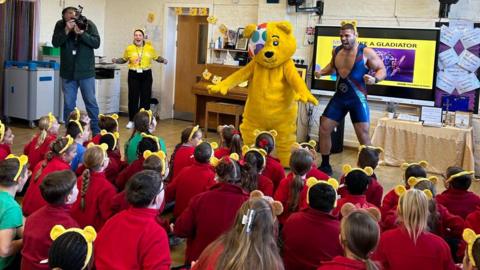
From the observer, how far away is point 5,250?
229cm

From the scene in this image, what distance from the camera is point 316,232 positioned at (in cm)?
230

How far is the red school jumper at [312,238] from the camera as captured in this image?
7.53 feet

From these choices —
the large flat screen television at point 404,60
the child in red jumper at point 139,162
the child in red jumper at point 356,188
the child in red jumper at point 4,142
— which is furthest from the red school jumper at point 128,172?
the large flat screen television at point 404,60

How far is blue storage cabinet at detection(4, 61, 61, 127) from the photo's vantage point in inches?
292

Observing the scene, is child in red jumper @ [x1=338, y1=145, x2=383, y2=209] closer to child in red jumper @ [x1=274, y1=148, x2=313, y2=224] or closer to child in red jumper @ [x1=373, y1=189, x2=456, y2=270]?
child in red jumper @ [x1=274, y1=148, x2=313, y2=224]

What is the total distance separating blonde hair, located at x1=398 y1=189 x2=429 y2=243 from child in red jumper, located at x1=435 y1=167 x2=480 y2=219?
0.86 m

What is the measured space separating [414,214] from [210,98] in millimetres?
6069

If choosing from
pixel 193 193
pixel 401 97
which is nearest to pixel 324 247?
pixel 193 193

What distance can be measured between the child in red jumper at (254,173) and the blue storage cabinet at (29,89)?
505cm

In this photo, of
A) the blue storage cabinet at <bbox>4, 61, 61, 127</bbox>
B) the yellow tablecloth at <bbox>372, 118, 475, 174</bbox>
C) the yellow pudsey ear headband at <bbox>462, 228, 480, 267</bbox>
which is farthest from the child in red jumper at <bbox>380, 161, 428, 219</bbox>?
the blue storage cabinet at <bbox>4, 61, 61, 127</bbox>

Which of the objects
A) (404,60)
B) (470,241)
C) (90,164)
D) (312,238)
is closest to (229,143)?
(90,164)

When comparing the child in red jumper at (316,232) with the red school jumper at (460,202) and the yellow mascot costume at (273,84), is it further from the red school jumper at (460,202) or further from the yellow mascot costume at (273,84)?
the yellow mascot costume at (273,84)

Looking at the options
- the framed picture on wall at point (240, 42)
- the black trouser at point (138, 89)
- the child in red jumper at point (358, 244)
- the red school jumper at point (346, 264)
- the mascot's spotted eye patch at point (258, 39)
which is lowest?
the red school jumper at point (346, 264)

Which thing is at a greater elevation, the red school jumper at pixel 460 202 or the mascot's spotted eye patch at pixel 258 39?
the mascot's spotted eye patch at pixel 258 39
